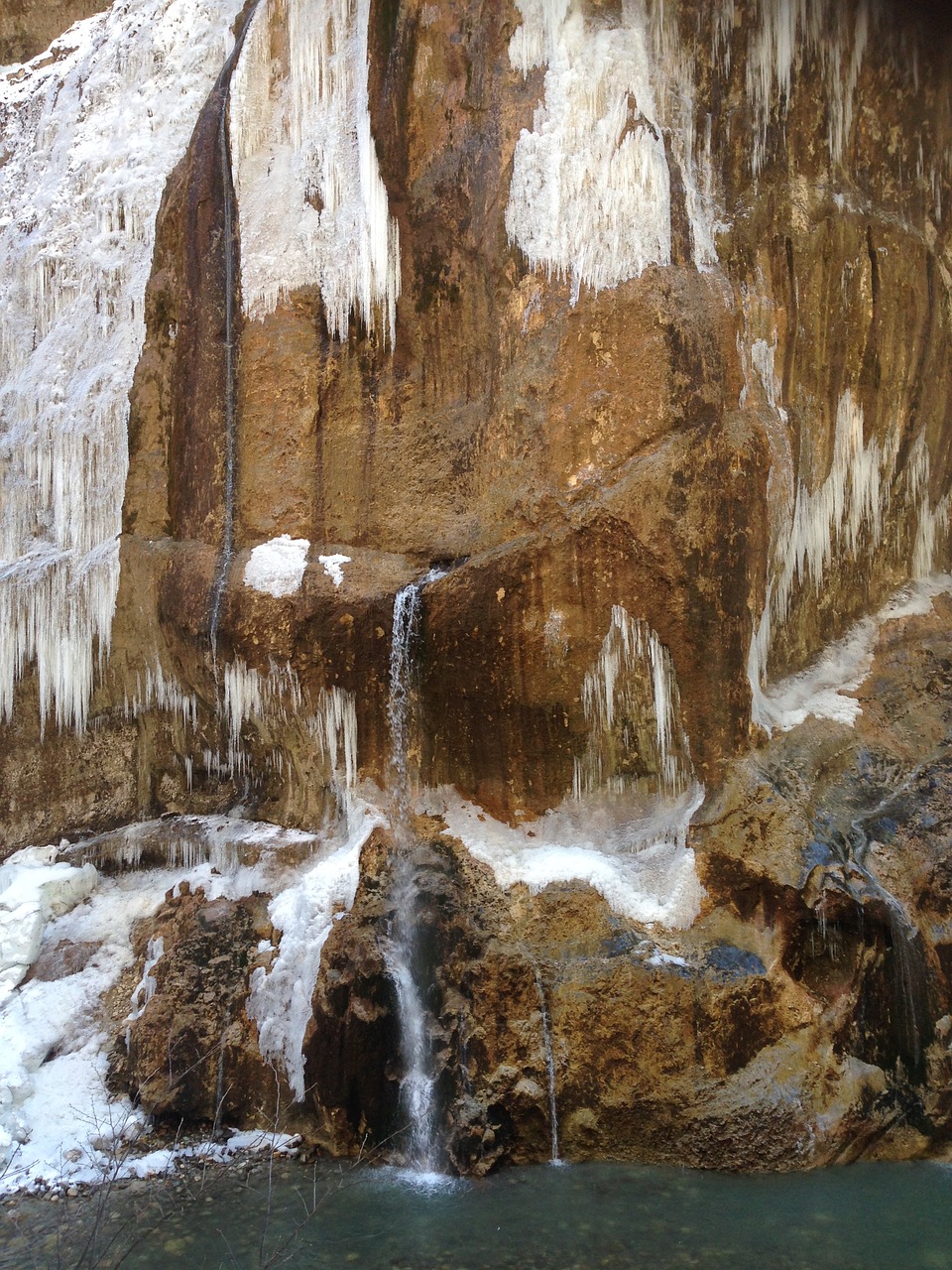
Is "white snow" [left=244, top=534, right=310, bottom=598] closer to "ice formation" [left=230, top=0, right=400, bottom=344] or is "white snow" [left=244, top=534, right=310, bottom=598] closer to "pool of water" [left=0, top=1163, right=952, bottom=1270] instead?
"ice formation" [left=230, top=0, right=400, bottom=344]

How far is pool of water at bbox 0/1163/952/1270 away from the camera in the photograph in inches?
230

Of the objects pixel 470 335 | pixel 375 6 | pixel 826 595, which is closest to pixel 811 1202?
pixel 826 595

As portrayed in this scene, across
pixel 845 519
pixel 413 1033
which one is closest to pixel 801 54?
pixel 845 519

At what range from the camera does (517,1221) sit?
6.26 m

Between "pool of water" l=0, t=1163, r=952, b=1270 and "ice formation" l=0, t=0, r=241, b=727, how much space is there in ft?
13.5

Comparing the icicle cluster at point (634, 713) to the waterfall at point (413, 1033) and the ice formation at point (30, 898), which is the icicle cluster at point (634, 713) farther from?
the ice formation at point (30, 898)

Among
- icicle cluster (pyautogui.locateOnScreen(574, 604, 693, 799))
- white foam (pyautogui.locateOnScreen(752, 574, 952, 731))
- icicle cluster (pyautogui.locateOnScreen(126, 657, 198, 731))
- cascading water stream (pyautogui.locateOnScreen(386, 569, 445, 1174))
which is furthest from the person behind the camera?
icicle cluster (pyautogui.locateOnScreen(126, 657, 198, 731))

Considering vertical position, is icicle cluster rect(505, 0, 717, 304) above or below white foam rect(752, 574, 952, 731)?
above

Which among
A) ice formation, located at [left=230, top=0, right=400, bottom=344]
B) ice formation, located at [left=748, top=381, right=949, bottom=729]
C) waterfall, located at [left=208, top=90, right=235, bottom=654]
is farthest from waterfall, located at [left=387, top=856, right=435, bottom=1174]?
ice formation, located at [left=230, top=0, right=400, bottom=344]

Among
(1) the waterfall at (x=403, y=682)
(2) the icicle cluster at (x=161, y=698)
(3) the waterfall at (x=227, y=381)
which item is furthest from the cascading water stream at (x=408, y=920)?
(2) the icicle cluster at (x=161, y=698)

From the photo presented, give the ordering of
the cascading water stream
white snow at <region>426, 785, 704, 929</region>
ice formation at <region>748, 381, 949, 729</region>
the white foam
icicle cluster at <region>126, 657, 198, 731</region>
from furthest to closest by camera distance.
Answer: icicle cluster at <region>126, 657, 198, 731</region>
ice formation at <region>748, 381, 949, 729</region>
the white foam
white snow at <region>426, 785, 704, 929</region>
the cascading water stream

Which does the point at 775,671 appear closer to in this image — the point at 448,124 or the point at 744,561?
the point at 744,561

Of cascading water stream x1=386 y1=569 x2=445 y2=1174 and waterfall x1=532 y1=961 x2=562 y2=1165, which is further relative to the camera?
cascading water stream x1=386 y1=569 x2=445 y2=1174

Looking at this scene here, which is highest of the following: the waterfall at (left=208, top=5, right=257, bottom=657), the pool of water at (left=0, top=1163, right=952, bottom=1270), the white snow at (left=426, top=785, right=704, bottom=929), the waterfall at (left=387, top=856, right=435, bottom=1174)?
the waterfall at (left=208, top=5, right=257, bottom=657)
